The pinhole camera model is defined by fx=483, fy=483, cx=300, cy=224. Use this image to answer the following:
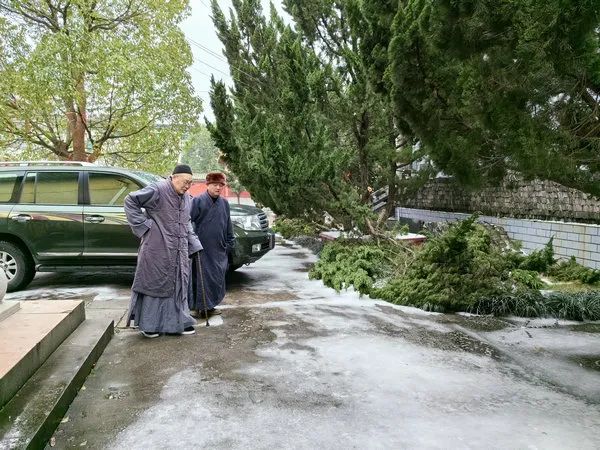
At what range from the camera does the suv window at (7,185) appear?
6711 mm

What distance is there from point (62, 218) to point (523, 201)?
760cm

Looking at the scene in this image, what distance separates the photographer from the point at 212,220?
5.37 metres

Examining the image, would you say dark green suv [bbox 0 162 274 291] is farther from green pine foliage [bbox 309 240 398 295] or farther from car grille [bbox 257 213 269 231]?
green pine foliage [bbox 309 240 398 295]

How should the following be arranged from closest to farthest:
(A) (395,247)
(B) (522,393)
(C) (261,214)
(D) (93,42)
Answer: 1. (B) (522,393)
2. (C) (261,214)
3. (A) (395,247)
4. (D) (93,42)

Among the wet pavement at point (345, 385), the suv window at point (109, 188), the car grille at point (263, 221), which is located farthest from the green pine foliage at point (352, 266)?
the suv window at point (109, 188)

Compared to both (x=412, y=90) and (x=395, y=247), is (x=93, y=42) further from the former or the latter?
(x=412, y=90)

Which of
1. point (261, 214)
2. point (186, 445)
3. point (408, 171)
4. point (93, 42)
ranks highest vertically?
point (93, 42)

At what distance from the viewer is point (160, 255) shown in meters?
4.52

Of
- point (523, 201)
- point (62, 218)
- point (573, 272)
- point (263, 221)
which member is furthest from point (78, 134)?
point (573, 272)

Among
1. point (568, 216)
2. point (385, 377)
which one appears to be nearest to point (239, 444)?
point (385, 377)

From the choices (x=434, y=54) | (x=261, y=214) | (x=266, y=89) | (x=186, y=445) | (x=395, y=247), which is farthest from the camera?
(x=266, y=89)

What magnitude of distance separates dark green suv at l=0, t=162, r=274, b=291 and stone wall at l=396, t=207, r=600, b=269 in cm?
648

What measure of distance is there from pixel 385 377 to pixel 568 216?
219 inches

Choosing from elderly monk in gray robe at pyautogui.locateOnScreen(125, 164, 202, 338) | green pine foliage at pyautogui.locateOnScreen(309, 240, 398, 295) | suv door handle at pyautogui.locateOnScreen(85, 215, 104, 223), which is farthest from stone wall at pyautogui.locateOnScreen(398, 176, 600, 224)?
suv door handle at pyautogui.locateOnScreen(85, 215, 104, 223)
